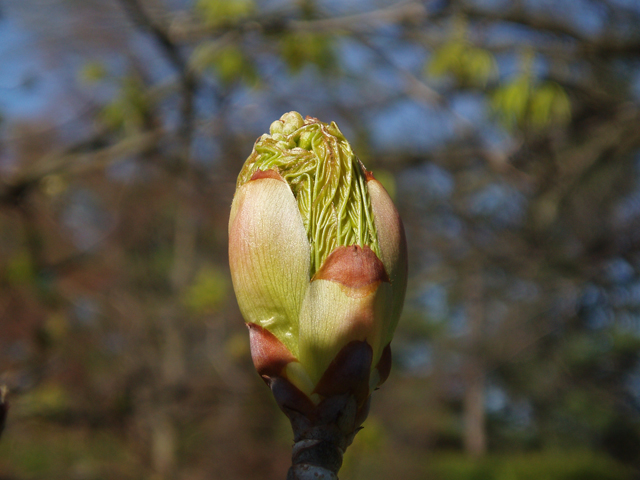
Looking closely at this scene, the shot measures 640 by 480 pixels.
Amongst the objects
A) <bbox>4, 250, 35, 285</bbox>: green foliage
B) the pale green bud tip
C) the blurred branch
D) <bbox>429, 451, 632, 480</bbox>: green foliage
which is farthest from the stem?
<bbox>429, 451, 632, 480</bbox>: green foliage

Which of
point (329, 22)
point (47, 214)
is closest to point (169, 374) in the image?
point (47, 214)

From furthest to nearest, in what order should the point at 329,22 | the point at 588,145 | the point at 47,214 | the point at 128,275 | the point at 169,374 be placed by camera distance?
the point at 128,275, the point at 169,374, the point at 47,214, the point at 588,145, the point at 329,22

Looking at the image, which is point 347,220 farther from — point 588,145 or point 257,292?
point 588,145

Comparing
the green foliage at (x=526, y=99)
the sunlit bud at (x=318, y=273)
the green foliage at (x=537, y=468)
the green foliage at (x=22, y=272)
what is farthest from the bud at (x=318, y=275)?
the green foliage at (x=537, y=468)

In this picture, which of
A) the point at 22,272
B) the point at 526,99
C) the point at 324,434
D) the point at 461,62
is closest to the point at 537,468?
the point at 461,62

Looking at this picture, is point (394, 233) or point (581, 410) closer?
point (394, 233)

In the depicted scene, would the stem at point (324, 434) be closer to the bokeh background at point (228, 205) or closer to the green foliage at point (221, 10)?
the bokeh background at point (228, 205)
